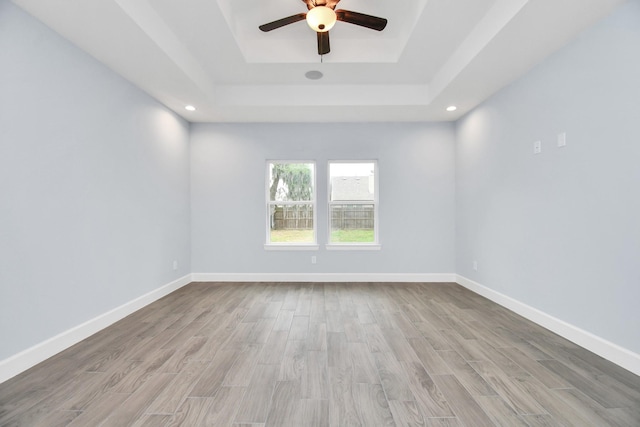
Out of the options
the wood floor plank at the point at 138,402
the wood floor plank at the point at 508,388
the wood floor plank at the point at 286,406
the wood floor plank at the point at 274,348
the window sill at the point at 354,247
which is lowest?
the wood floor plank at the point at 508,388

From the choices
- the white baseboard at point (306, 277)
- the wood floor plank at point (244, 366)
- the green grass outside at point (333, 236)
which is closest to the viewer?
the wood floor plank at point (244, 366)

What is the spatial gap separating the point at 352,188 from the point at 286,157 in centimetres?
119

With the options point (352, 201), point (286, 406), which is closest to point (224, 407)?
point (286, 406)

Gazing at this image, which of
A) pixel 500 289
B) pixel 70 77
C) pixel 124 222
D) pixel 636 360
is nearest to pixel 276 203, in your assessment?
pixel 124 222

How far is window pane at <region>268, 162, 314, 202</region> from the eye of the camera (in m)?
4.95

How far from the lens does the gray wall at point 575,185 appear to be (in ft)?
7.00

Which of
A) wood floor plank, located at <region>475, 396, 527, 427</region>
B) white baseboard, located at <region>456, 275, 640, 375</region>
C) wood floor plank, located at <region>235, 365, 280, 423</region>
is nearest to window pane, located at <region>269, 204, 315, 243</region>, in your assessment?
white baseboard, located at <region>456, 275, 640, 375</region>

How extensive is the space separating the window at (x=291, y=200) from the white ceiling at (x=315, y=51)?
2.62ft

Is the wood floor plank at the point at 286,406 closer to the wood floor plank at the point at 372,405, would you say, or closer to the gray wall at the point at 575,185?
the wood floor plank at the point at 372,405

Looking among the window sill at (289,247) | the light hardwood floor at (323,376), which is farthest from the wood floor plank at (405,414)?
the window sill at (289,247)

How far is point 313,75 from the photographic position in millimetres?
3768

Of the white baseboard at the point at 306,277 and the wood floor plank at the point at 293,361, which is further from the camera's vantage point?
the white baseboard at the point at 306,277

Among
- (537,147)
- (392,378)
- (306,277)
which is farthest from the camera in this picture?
(306,277)

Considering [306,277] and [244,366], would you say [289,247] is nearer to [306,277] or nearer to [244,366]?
[306,277]
